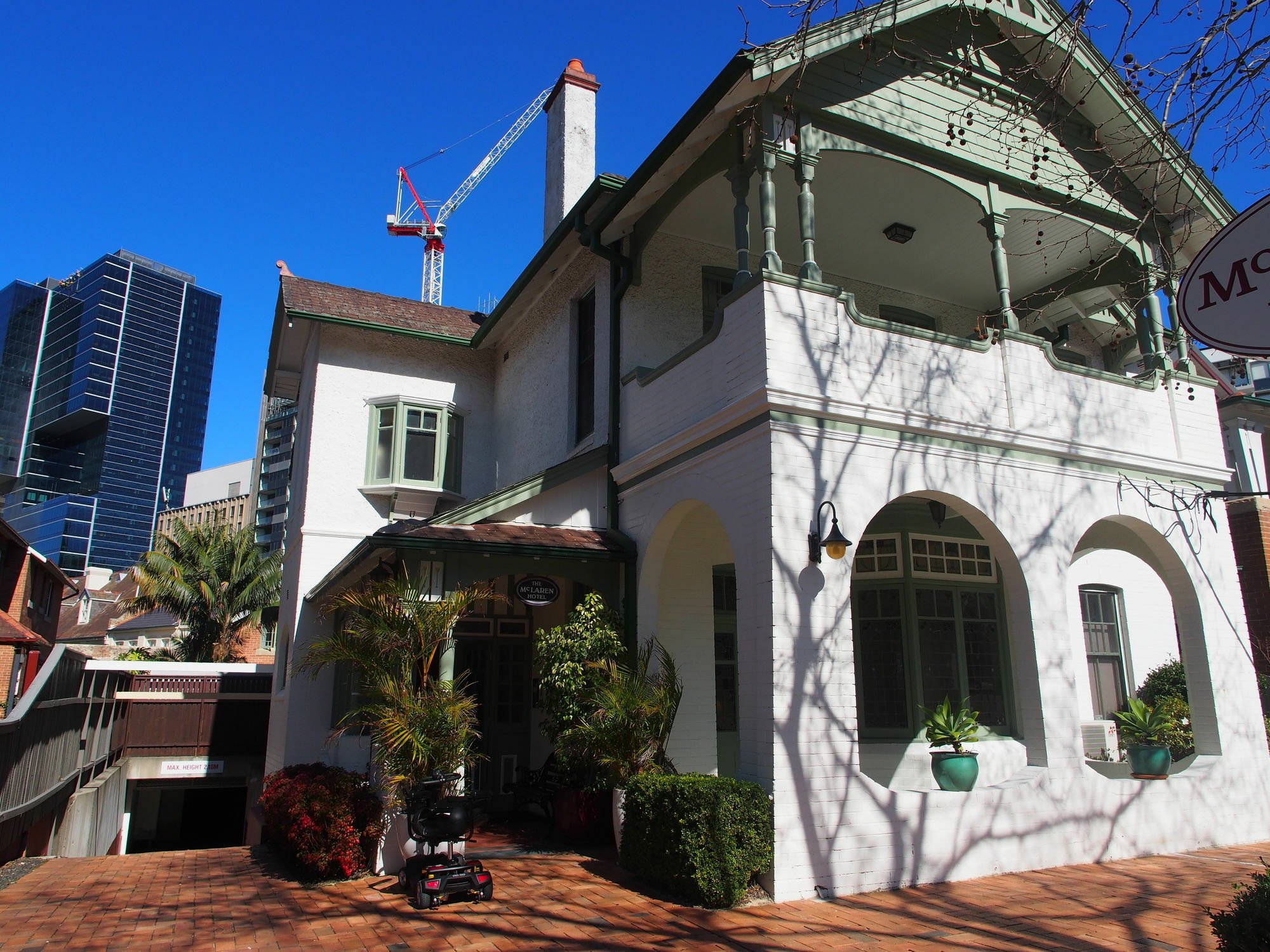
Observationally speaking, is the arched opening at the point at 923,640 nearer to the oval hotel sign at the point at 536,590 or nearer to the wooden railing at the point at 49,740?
the oval hotel sign at the point at 536,590

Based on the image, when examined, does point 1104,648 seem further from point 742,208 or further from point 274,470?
point 274,470

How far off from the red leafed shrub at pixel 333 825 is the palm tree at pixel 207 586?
79.8 ft

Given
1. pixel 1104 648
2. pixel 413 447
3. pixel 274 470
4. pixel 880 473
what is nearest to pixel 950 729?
pixel 880 473

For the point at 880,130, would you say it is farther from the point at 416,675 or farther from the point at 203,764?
the point at 203,764

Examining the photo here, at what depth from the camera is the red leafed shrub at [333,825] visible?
26.2 feet

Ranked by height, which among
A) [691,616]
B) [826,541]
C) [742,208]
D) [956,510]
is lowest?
[691,616]

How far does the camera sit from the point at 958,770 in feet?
27.4

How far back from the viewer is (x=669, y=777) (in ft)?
25.4

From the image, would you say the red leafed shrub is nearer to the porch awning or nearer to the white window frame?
the porch awning

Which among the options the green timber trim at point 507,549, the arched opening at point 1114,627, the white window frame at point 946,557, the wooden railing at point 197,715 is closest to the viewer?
the green timber trim at point 507,549

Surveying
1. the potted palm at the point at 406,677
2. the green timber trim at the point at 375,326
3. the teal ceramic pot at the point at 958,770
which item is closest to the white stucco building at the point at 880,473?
the teal ceramic pot at the point at 958,770

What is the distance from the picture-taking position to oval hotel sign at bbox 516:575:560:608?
9992 mm

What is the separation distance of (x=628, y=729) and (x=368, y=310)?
10.1 metres

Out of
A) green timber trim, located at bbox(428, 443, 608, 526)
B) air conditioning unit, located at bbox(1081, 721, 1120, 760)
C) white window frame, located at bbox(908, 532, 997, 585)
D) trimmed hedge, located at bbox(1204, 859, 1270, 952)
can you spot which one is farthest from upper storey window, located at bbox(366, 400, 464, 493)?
trimmed hedge, located at bbox(1204, 859, 1270, 952)
